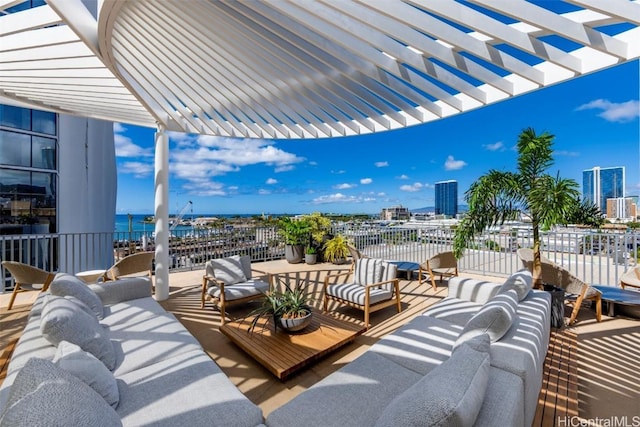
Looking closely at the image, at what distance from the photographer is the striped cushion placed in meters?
3.82

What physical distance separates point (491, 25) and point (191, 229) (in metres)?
6.86

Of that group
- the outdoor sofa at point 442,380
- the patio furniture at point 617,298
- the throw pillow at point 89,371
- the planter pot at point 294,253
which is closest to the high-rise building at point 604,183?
the patio furniture at point 617,298

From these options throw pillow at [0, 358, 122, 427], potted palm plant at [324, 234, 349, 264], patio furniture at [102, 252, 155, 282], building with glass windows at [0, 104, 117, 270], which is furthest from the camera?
potted palm plant at [324, 234, 349, 264]

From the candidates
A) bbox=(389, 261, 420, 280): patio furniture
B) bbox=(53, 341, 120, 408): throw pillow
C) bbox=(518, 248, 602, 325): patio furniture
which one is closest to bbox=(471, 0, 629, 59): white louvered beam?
A: bbox=(518, 248, 602, 325): patio furniture

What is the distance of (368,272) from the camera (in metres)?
4.37

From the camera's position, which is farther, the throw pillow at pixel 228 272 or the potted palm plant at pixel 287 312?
the throw pillow at pixel 228 272

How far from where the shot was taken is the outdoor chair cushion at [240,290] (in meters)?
3.97

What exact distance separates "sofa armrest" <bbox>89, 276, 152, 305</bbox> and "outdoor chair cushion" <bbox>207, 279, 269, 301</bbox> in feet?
2.82

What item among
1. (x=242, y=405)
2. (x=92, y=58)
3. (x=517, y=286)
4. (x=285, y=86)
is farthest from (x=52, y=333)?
(x=517, y=286)

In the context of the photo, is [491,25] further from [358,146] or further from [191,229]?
[358,146]

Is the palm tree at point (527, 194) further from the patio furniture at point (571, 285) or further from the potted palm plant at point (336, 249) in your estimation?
the potted palm plant at point (336, 249)

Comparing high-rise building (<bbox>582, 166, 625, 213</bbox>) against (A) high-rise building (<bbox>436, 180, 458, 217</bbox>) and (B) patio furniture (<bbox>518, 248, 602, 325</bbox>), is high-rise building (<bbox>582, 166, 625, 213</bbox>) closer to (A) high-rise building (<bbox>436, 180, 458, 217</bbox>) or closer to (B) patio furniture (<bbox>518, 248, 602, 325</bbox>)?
(A) high-rise building (<bbox>436, 180, 458, 217</bbox>)

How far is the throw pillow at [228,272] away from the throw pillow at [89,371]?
2.76 metres

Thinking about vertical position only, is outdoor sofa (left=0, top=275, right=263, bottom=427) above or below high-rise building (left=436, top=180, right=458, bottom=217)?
below
